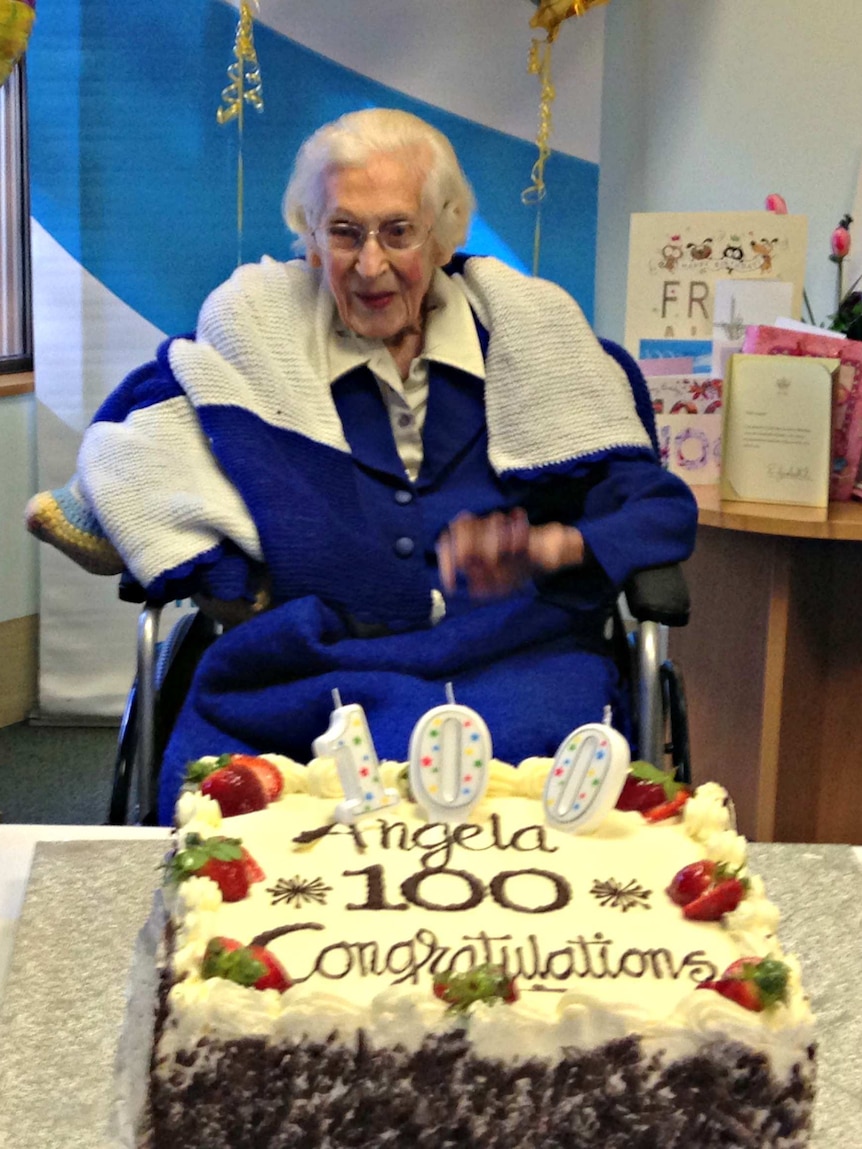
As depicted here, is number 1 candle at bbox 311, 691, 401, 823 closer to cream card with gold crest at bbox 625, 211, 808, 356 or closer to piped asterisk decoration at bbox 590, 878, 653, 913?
piped asterisk decoration at bbox 590, 878, 653, 913

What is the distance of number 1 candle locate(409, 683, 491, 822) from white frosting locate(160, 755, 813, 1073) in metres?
0.02

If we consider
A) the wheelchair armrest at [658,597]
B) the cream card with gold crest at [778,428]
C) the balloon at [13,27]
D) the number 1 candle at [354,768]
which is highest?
the balloon at [13,27]

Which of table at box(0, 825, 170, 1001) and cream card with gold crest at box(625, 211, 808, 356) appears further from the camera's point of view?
cream card with gold crest at box(625, 211, 808, 356)

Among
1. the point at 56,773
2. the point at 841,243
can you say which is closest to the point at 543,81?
the point at 841,243

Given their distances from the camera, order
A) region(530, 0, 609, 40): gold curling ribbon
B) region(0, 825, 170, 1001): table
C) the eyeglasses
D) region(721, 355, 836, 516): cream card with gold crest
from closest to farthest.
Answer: region(0, 825, 170, 1001): table, the eyeglasses, region(721, 355, 836, 516): cream card with gold crest, region(530, 0, 609, 40): gold curling ribbon

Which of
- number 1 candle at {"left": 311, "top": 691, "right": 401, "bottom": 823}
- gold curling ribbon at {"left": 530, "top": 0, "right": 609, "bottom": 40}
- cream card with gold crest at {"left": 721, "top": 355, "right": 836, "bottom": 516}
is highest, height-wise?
gold curling ribbon at {"left": 530, "top": 0, "right": 609, "bottom": 40}

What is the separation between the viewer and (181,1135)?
1.10 metres

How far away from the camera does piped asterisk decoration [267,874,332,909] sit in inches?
49.5

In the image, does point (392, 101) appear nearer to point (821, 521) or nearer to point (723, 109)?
point (723, 109)

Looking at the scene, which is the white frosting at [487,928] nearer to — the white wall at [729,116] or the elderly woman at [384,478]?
the elderly woman at [384,478]

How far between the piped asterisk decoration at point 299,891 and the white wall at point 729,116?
2.10m

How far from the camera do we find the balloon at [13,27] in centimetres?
192

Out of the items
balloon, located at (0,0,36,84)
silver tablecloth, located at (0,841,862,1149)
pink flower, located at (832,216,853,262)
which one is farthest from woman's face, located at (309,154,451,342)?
pink flower, located at (832,216,853,262)

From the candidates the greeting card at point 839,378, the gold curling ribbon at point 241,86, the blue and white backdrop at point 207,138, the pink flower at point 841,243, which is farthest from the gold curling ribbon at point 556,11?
the greeting card at point 839,378
